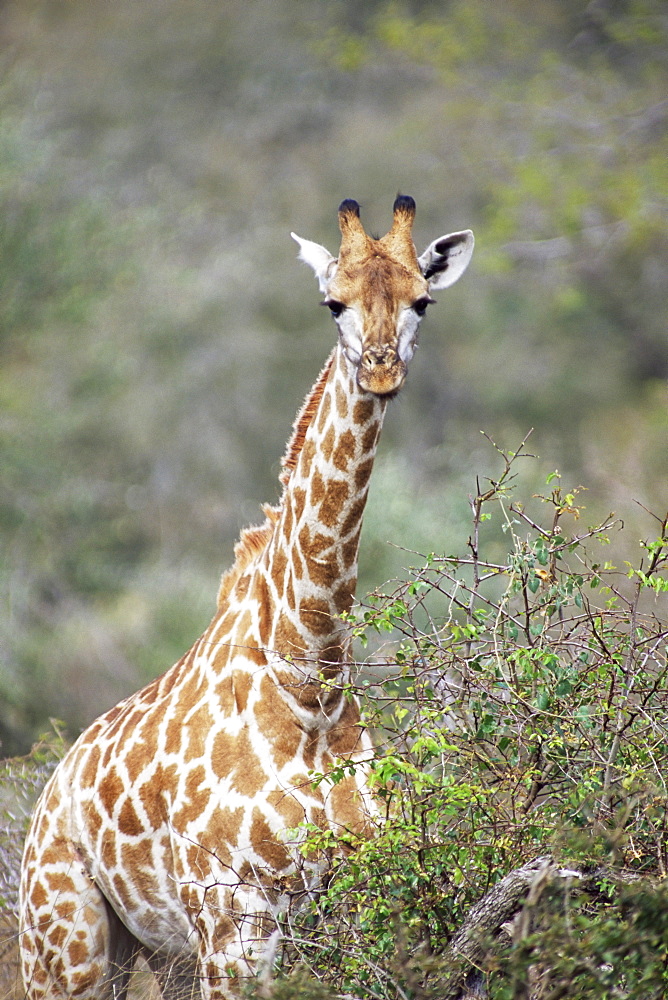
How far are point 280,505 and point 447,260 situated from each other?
1.17 m

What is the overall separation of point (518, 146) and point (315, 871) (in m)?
21.0

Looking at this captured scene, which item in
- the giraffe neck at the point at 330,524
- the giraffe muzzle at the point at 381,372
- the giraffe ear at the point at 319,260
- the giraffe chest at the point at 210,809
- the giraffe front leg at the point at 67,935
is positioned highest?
the giraffe ear at the point at 319,260

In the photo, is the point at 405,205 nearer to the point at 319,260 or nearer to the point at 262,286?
the point at 319,260

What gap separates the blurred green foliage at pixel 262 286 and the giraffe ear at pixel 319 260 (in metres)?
3.44

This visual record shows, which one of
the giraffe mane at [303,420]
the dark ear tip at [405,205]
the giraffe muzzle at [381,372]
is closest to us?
the giraffe muzzle at [381,372]

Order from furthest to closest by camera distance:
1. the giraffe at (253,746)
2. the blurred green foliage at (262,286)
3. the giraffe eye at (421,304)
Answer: the blurred green foliage at (262,286)
the giraffe eye at (421,304)
the giraffe at (253,746)

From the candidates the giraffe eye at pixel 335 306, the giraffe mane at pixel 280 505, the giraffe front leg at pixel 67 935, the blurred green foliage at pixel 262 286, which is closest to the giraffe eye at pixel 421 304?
the giraffe eye at pixel 335 306

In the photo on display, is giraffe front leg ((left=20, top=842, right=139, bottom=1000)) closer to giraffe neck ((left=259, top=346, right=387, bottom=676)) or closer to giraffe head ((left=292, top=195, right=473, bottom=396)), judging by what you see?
giraffe neck ((left=259, top=346, right=387, bottom=676))

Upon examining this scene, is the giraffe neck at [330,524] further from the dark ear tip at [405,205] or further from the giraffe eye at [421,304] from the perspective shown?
the dark ear tip at [405,205]

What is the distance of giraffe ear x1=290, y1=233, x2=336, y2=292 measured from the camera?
4.50 m

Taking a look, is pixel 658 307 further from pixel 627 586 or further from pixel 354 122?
pixel 627 586

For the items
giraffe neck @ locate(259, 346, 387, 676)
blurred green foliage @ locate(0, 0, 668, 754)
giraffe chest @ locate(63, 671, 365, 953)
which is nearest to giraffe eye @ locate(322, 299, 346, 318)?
giraffe neck @ locate(259, 346, 387, 676)

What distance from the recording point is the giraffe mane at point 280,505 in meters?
4.64

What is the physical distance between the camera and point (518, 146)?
76.0 feet
